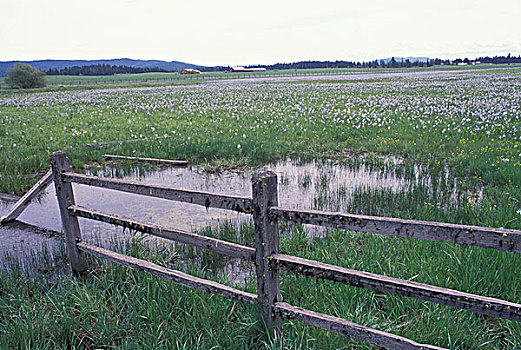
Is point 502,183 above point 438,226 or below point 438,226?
below

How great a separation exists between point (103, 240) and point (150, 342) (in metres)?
3.21

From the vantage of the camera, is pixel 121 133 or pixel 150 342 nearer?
pixel 150 342

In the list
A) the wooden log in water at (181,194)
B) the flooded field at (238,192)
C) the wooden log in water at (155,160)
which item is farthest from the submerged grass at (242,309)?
the wooden log in water at (155,160)

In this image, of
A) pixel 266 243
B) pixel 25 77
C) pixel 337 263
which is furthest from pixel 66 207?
pixel 25 77

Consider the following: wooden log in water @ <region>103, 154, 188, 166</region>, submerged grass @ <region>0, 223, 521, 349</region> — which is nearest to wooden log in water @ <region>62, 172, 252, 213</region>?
submerged grass @ <region>0, 223, 521, 349</region>

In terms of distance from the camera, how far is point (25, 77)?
268 ft

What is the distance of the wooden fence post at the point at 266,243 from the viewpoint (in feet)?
10.3

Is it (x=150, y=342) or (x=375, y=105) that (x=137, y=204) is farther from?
(x=375, y=105)

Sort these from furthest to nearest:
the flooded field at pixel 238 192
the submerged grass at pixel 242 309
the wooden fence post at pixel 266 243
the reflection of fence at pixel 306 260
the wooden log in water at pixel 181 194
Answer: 1. the flooded field at pixel 238 192
2. the submerged grass at pixel 242 309
3. the wooden log in water at pixel 181 194
4. the wooden fence post at pixel 266 243
5. the reflection of fence at pixel 306 260

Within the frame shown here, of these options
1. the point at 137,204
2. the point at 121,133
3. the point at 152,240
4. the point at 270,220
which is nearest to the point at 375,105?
the point at 121,133

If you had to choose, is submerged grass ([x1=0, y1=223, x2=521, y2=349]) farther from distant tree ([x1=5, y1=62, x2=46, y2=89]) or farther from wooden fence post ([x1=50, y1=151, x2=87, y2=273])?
distant tree ([x1=5, y1=62, x2=46, y2=89])

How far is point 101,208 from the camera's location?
8234 millimetres

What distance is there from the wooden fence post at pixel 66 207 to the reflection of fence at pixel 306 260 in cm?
76

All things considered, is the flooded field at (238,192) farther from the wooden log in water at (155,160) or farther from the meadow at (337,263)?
the wooden log in water at (155,160)
